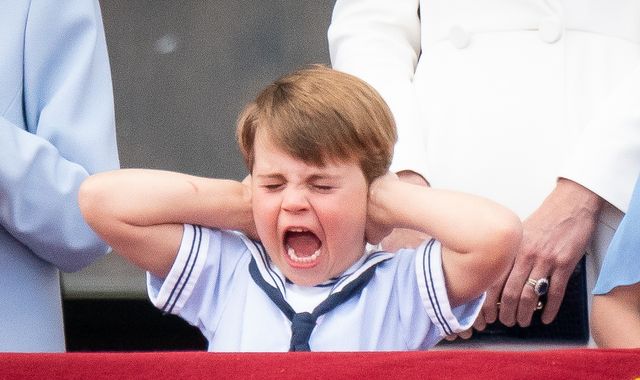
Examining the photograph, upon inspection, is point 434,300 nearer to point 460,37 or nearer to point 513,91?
point 513,91

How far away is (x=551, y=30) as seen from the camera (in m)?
2.34

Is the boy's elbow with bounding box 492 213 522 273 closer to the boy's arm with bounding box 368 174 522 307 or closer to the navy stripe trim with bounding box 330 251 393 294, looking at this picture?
the boy's arm with bounding box 368 174 522 307

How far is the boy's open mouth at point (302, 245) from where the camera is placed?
1829 mm

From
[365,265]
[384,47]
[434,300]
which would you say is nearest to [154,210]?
[365,265]

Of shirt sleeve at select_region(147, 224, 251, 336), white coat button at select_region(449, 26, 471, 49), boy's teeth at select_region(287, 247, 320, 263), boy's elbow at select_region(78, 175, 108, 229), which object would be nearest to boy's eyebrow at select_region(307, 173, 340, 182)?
boy's teeth at select_region(287, 247, 320, 263)

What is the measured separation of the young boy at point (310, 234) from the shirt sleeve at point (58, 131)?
0.26 ft

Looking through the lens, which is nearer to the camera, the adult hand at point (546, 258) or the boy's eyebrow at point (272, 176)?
the boy's eyebrow at point (272, 176)

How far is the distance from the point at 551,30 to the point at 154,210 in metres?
0.89

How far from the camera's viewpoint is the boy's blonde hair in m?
1.81

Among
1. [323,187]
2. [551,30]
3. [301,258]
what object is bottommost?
[301,258]

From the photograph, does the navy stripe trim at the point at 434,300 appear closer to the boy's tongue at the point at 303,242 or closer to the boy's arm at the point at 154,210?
the boy's tongue at the point at 303,242

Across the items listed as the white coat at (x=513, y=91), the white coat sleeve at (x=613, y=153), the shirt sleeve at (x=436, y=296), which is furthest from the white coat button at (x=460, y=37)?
the shirt sleeve at (x=436, y=296)

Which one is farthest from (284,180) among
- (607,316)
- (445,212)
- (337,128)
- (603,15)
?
A: (603,15)

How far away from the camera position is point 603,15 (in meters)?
2.34
